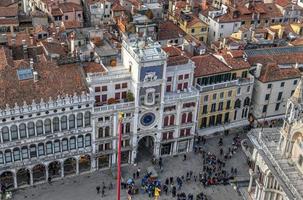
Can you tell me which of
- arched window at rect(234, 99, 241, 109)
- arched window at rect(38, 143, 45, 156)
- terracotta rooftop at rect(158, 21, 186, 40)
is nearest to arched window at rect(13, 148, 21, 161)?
arched window at rect(38, 143, 45, 156)

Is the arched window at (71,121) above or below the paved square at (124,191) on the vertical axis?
above

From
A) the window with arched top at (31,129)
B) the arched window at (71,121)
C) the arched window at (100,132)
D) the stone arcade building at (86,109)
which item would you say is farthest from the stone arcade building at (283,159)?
the window with arched top at (31,129)

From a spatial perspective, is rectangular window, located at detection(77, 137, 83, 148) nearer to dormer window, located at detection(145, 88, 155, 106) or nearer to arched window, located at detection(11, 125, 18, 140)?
arched window, located at detection(11, 125, 18, 140)

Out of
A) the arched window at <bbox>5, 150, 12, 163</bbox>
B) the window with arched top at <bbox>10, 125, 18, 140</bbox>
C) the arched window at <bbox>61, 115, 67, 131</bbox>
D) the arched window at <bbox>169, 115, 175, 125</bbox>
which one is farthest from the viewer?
the arched window at <bbox>169, 115, 175, 125</bbox>

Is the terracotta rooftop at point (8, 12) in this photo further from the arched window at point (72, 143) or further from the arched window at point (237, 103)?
the arched window at point (237, 103)

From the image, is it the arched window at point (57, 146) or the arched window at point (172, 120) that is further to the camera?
the arched window at point (172, 120)

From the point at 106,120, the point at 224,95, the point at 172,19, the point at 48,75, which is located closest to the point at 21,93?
the point at 48,75

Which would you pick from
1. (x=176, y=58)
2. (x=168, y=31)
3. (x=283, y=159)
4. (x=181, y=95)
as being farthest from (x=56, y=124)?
(x=168, y=31)
